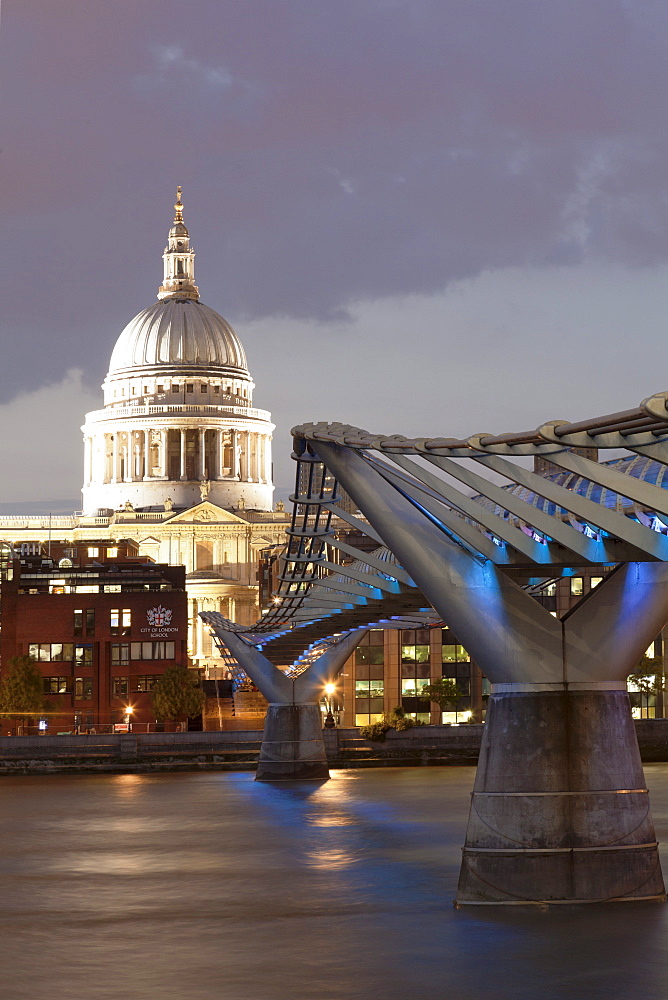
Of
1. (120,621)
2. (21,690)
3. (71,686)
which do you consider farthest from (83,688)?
(21,690)

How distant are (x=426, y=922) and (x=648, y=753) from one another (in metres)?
54.2

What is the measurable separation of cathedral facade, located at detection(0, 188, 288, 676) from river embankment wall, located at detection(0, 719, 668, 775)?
3077 inches

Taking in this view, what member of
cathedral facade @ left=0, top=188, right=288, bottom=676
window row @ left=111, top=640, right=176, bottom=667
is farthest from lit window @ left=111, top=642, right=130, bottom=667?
cathedral facade @ left=0, top=188, right=288, bottom=676

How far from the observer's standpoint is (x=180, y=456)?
178m

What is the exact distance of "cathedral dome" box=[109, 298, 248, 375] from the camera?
18100 centimetres

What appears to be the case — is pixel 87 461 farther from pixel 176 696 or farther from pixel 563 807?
pixel 563 807

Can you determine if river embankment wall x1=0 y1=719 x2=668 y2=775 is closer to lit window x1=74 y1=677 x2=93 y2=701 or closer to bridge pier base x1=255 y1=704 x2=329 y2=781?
bridge pier base x1=255 y1=704 x2=329 y2=781

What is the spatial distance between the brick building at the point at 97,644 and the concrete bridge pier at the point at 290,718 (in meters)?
23.6

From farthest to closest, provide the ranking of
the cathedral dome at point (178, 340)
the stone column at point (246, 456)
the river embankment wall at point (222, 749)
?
1. the cathedral dome at point (178, 340)
2. the stone column at point (246, 456)
3. the river embankment wall at point (222, 749)

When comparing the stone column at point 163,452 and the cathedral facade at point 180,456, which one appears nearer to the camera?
the cathedral facade at point 180,456

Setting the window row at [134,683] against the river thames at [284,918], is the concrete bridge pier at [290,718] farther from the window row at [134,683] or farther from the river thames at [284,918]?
the window row at [134,683]

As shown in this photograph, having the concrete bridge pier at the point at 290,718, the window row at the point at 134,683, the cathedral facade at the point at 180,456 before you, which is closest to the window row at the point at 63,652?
the window row at the point at 134,683

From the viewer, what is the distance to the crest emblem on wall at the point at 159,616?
10431 centimetres

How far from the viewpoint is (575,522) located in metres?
28.4
